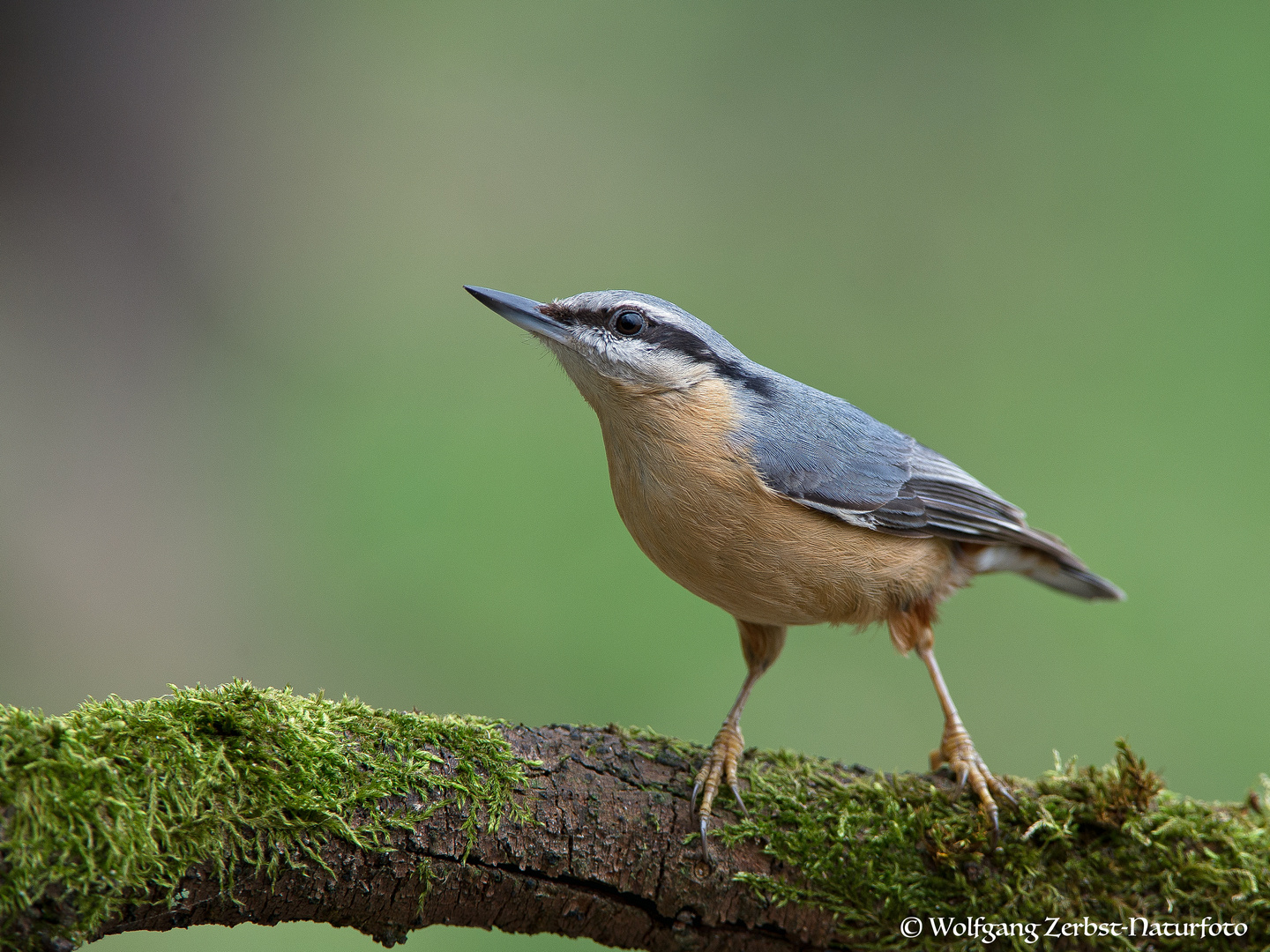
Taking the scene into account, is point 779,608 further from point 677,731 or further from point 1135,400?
point 1135,400

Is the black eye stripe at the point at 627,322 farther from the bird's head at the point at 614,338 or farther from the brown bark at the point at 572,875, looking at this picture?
the brown bark at the point at 572,875

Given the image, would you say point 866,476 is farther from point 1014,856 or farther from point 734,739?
point 1014,856

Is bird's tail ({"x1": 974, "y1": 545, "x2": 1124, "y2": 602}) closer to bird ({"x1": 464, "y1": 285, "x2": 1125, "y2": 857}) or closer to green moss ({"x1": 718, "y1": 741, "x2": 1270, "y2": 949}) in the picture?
bird ({"x1": 464, "y1": 285, "x2": 1125, "y2": 857})

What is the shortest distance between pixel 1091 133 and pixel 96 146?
289 inches

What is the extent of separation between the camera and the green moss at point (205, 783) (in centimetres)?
205

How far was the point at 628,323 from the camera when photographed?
3.33 metres

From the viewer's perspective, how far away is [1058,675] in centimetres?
572

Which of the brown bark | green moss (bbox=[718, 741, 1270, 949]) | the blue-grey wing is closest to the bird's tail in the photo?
the blue-grey wing

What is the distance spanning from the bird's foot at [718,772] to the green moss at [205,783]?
2.04 ft

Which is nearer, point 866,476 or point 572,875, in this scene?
point 572,875

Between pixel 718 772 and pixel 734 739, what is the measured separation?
0.17m

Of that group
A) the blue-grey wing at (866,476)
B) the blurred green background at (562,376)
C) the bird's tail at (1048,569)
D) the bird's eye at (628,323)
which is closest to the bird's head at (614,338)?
the bird's eye at (628,323)

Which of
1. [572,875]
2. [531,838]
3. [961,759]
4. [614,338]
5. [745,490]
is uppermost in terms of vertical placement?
[614,338]

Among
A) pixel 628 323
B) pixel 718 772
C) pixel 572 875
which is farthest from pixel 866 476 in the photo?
pixel 572 875
